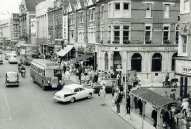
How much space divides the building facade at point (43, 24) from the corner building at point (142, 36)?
37.1 meters

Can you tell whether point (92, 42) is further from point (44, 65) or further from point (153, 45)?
point (44, 65)

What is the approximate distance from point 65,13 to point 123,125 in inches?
1647

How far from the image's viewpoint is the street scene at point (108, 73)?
1830cm

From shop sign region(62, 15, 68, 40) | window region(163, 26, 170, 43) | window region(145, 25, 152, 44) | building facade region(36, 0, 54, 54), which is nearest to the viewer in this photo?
window region(145, 25, 152, 44)

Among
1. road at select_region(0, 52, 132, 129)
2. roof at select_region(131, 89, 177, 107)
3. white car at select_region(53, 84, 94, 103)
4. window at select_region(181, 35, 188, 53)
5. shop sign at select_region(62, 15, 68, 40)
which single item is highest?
shop sign at select_region(62, 15, 68, 40)

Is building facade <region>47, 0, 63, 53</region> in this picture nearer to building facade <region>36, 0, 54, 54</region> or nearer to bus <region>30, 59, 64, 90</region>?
building facade <region>36, 0, 54, 54</region>

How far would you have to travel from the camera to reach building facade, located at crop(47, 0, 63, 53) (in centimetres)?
6047

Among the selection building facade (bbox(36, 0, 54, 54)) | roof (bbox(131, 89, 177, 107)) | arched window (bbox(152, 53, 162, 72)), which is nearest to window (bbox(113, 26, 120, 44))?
arched window (bbox(152, 53, 162, 72))

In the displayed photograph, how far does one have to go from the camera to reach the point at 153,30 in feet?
119

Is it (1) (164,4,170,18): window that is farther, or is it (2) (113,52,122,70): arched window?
(1) (164,4,170,18): window

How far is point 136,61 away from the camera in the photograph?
117ft

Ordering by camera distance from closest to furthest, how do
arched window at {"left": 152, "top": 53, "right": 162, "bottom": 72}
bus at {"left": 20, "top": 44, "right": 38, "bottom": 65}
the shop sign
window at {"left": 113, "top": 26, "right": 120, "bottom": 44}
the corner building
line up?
the corner building < window at {"left": 113, "top": 26, "right": 120, "bottom": 44} < arched window at {"left": 152, "top": 53, "right": 162, "bottom": 72} < bus at {"left": 20, "top": 44, "right": 38, "bottom": 65} < the shop sign

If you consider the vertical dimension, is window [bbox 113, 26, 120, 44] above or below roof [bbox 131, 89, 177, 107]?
above

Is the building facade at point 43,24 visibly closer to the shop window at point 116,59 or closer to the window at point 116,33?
the window at point 116,33
